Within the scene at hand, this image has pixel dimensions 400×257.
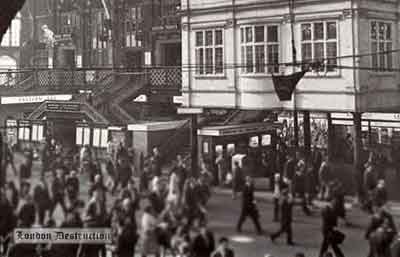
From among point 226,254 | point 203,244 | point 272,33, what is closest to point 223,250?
point 226,254

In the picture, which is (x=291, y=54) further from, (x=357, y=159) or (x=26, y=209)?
(x=26, y=209)

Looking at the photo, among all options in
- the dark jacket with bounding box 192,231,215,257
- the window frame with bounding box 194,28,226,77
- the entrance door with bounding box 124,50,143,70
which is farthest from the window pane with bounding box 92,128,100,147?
the dark jacket with bounding box 192,231,215,257

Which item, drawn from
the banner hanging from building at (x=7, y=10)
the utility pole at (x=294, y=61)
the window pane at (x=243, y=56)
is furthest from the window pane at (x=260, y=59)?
the banner hanging from building at (x=7, y=10)

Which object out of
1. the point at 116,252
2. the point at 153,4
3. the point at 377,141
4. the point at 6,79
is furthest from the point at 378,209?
the point at 6,79

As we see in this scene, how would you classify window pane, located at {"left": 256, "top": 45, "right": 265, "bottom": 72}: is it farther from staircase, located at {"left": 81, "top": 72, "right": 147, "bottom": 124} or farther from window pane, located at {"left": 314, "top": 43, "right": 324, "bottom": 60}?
staircase, located at {"left": 81, "top": 72, "right": 147, "bottom": 124}

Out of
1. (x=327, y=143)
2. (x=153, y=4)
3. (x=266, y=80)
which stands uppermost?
(x=153, y=4)

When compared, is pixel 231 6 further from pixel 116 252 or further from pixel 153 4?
pixel 116 252

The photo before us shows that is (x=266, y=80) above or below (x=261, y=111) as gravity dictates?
above

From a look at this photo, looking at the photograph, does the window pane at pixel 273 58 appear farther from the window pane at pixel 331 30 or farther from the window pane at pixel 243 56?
the window pane at pixel 331 30
